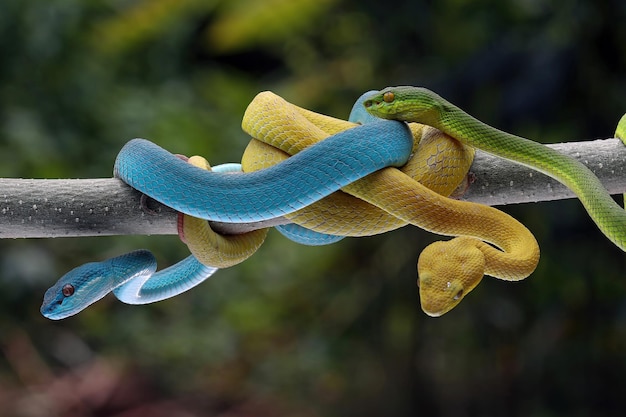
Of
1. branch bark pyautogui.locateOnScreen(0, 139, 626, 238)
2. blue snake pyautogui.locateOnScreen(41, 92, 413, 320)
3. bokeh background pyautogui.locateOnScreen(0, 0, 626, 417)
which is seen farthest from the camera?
bokeh background pyautogui.locateOnScreen(0, 0, 626, 417)

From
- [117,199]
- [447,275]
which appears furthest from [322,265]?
[447,275]

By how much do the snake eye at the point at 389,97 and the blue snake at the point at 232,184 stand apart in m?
0.04

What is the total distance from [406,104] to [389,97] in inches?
1.2

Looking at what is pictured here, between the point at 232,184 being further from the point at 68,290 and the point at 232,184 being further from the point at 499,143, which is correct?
the point at 499,143

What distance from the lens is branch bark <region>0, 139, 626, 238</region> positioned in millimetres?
1247

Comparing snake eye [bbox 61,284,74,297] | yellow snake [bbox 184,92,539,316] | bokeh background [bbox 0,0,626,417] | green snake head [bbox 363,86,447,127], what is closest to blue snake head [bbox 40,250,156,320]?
snake eye [bbox 61,284,74,297]

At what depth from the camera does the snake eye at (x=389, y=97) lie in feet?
3.76

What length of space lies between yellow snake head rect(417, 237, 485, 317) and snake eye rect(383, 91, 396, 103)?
245mm

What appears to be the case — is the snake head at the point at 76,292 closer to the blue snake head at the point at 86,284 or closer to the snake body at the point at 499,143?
the blue snake head at the point at 86,284

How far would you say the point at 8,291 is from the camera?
374 centimetres

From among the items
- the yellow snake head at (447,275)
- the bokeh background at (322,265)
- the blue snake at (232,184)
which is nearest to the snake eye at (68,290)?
the blue snake at (232,184)

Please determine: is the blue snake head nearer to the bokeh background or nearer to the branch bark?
the branch bark

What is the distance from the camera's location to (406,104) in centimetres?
115

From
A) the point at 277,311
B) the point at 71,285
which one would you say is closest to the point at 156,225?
the point at 71,285
